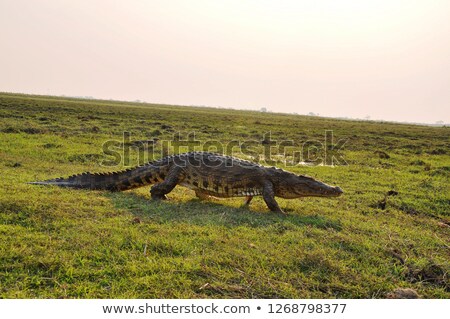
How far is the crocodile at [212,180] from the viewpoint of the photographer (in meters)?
6.75

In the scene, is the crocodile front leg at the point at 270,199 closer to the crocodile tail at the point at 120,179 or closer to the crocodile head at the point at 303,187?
the crocodile head at the point at 303,187

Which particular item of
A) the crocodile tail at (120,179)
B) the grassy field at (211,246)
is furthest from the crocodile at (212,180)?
the grassy field at (211,246)

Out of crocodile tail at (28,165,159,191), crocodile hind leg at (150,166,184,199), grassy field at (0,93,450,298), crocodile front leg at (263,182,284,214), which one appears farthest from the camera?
crocodile tail at (28,165,159,191)

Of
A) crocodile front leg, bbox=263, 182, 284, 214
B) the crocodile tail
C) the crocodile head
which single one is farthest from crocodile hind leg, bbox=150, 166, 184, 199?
the crocodile head

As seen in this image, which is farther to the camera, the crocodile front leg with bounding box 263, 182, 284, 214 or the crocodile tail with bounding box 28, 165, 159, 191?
the crocodile tail with bounding box 28, 165, 159, 191

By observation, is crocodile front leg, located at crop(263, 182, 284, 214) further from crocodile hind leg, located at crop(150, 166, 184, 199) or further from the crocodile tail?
the crocodile tail

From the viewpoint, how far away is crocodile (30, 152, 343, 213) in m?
6.75

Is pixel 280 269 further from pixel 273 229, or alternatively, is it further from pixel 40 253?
pixel 40 253

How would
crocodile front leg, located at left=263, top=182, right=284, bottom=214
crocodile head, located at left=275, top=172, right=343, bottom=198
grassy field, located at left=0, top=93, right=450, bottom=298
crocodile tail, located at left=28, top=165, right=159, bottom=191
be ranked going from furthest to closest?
1. crocodile tail, located at left=28, top=165, right=159, bottom=191
2. crocodile head, located at left=275, top=172, right=343, bottom=198
3. crocodile front leg, located at left=263, top=182, right=284, bottom=214
4. grassy field, located at left=0, top=93, right=450, bottom=298

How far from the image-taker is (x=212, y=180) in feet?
22.4

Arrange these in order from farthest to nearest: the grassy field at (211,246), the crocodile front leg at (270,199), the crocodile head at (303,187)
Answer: the crocodile head at (303,187) < the crocodile front leg at (270,199) < the grassy field at (211,246)
